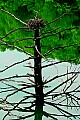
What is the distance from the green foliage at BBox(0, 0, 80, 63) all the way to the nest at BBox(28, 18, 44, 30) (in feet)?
11.4

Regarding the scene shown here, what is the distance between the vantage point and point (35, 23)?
462cm

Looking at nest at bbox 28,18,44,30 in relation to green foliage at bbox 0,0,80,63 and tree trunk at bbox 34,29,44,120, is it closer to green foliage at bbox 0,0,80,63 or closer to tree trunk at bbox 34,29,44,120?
tree trunk at bbox 34,29,44,120

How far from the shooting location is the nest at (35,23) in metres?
4.61

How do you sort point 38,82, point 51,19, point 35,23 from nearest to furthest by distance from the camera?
point 35,23 → point 38,82 → point 51,19

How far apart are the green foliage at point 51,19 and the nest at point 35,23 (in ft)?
11.4

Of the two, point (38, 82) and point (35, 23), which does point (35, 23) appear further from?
point (38, 82)

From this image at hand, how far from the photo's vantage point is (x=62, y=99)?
16.2ft

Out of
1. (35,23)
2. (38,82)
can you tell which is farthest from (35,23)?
(38,82)

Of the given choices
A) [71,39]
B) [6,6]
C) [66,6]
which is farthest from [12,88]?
[6,6]

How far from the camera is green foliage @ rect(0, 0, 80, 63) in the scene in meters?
10.3

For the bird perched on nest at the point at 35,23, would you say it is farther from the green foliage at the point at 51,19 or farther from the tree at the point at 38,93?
the green foliage at the point at 51,19

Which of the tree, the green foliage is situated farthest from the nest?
the green foliage

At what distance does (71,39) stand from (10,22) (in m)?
4.23

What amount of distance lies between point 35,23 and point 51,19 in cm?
1050
